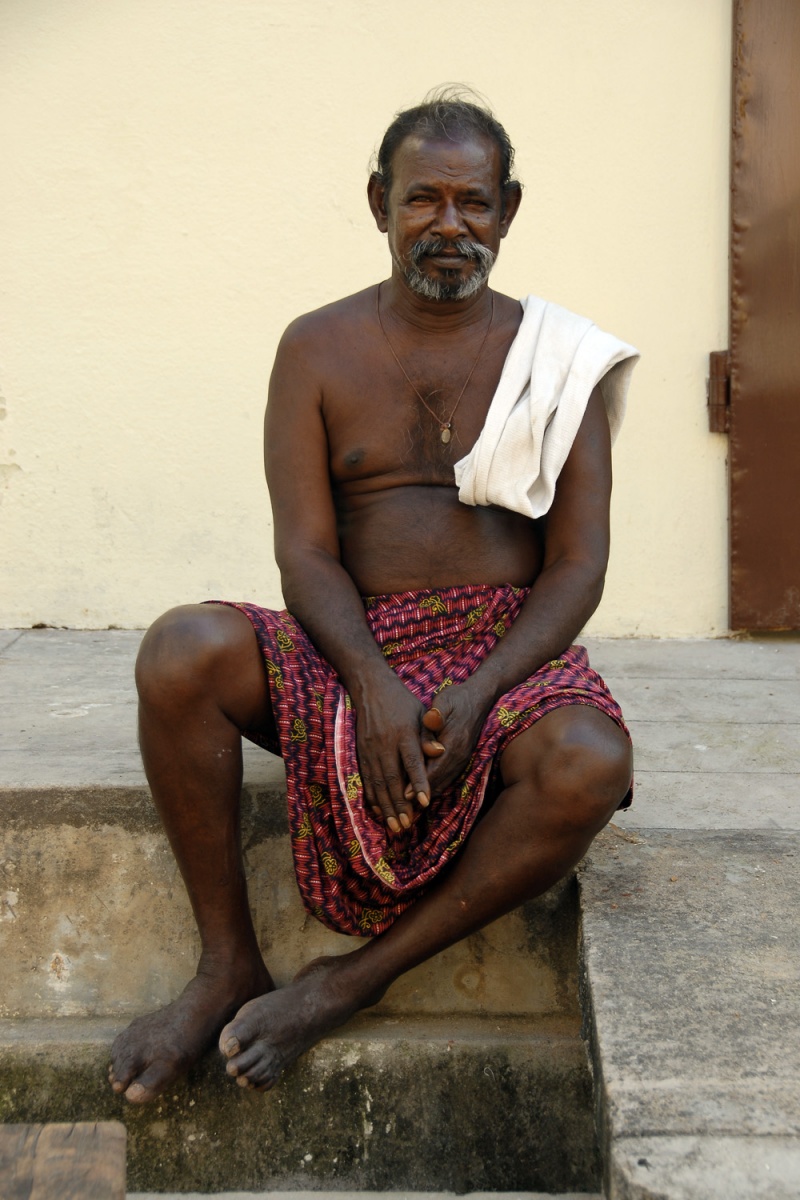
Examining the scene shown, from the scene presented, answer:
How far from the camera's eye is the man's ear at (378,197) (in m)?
2.75

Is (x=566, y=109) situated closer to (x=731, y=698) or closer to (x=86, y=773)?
(x=731, y=698)

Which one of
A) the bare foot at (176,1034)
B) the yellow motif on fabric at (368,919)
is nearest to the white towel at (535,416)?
the yellow motif on fabric at (368,919)

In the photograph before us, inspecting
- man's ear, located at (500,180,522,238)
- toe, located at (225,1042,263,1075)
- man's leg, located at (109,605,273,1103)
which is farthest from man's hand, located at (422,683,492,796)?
man's ear, located at (500,180,522,238)

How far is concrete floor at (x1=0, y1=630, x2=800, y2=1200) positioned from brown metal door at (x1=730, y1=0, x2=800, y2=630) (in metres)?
0.42

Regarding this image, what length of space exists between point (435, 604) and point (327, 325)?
687 mm

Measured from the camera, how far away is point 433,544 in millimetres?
2654

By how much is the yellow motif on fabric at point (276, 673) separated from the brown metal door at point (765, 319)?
103 inches

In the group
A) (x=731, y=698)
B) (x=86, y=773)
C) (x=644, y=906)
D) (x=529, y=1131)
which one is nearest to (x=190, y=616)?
(x=86, y=773)

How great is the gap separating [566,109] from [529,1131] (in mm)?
3411

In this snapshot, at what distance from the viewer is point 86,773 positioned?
277 cm

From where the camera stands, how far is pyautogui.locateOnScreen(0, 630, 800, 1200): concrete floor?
167 cm

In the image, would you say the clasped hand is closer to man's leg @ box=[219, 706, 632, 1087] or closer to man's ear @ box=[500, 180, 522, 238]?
man's leg @ box=[219, 706, 632, 1087]

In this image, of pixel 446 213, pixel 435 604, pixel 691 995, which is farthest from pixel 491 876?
pixel 446 213

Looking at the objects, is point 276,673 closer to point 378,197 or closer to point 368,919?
point 368,919
